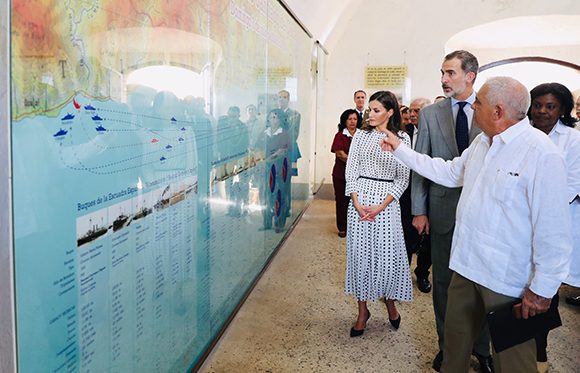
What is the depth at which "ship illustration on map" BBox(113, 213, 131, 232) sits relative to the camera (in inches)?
63.4

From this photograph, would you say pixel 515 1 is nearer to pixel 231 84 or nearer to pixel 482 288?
pixel 231 84

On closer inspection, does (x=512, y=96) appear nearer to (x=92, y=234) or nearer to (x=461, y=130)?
(x=461, y=130)

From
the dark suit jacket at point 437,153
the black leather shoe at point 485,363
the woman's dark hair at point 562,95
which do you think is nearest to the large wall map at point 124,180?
the dark suit jacket at point 437,153

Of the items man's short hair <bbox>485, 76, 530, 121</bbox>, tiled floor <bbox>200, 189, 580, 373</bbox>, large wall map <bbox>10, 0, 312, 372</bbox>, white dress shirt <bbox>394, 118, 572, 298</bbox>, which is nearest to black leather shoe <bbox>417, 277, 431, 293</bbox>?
tiled floor <bbox>200, 189, 580, 373</bbox>

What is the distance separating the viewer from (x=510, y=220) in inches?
65.9

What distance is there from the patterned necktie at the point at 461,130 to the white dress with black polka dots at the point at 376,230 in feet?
1.25

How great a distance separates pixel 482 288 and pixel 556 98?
129cm

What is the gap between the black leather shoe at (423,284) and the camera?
12.2 feet

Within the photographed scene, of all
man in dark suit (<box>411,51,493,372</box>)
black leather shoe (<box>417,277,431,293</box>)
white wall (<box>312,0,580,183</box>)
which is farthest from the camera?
white wall (<box>312,0,580,183</box>)

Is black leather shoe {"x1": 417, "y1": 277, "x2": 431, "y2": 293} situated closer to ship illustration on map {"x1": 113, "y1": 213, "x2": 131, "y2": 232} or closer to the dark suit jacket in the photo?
the dark suit jacket

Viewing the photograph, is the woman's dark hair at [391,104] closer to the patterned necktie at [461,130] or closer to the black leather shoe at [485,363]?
the patterned necktie at [461,130]

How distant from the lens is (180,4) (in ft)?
6.61

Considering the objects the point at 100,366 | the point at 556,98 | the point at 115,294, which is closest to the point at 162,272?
the point at 115,294

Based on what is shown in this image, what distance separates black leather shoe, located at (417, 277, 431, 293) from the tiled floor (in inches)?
2.0
